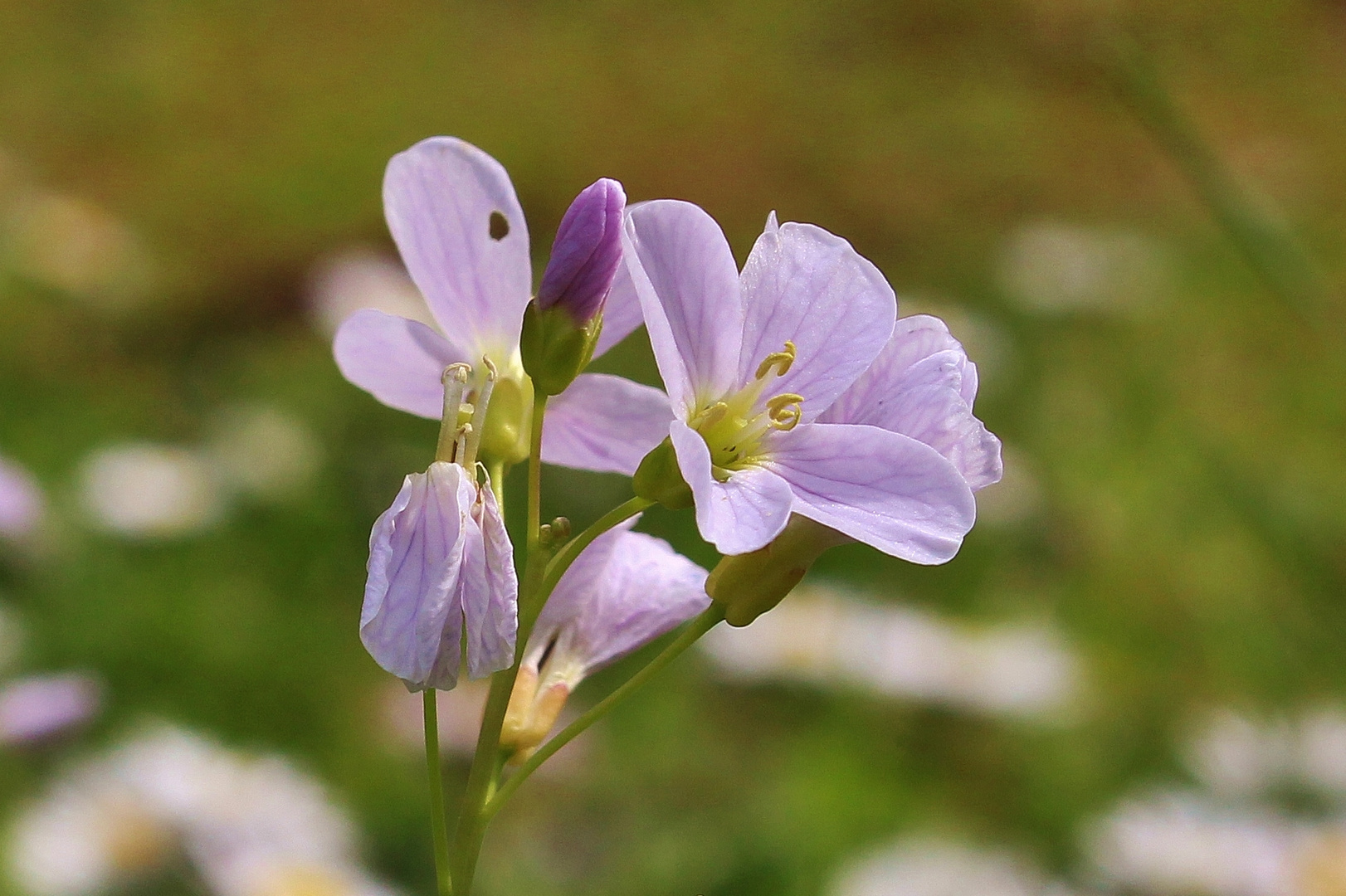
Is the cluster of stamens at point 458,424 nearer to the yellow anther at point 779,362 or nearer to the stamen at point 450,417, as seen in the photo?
the stamen at point 450,417

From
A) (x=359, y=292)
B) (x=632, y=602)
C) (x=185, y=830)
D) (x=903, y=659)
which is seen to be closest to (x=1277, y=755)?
(x=903, y=659)

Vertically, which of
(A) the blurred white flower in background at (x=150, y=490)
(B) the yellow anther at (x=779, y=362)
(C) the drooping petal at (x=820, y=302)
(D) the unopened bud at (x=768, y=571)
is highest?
(C) the drooping petal at (x=820, y=302)

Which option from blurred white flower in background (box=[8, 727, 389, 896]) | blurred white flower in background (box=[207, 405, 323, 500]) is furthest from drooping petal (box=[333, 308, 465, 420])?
blurred white flower in background (box=[207, 405, 323, 500])

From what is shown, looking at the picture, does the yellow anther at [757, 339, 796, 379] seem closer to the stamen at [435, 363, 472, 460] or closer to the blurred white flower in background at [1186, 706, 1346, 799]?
the stamen at [435, 363, 472, 460]

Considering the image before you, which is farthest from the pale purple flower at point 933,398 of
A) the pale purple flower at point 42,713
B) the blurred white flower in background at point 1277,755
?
the blurred white flower in background at point 1277,755

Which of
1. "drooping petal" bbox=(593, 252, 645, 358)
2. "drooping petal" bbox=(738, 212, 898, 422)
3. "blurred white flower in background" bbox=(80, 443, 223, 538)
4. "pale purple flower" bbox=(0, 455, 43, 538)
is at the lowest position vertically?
"blurred white flower in background" bbox=(80, 443, 223, 538)
